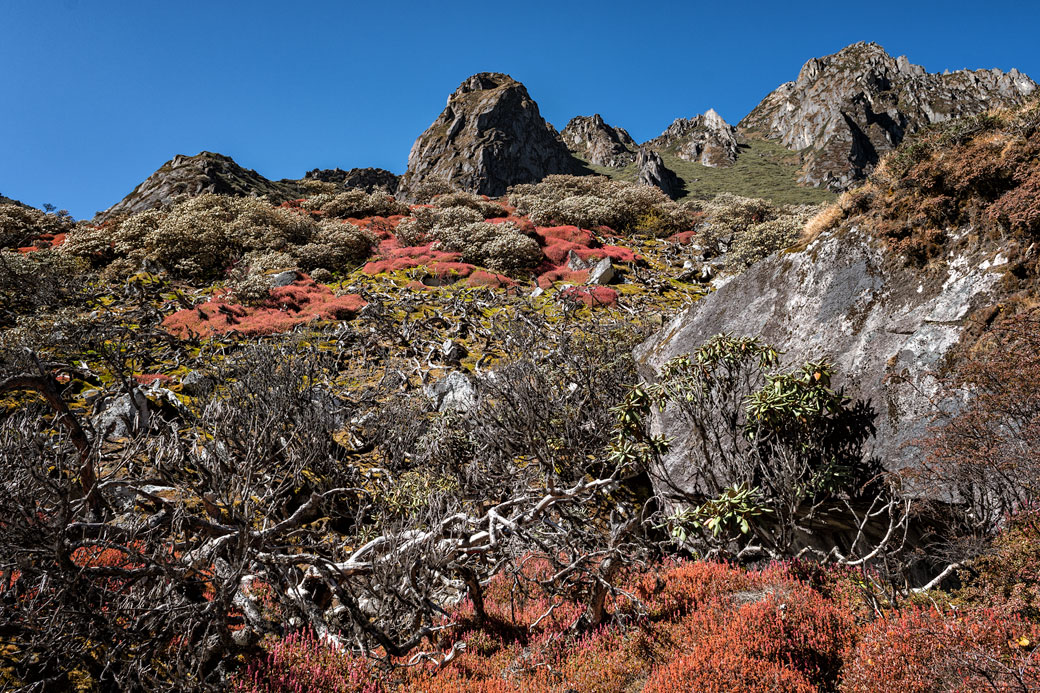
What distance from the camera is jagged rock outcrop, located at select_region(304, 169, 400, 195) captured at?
87938 mm

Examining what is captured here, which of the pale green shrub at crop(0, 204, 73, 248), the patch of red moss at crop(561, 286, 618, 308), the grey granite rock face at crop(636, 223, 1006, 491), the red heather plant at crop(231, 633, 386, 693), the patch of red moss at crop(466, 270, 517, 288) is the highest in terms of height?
the pale green shrub at crop(0, 204, 73, 248)

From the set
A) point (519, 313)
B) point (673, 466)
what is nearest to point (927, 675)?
point (673, 466)

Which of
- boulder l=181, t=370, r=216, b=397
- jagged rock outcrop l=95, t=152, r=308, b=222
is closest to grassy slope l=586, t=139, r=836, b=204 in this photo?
jagged rock outcrop l=95, t=152, r=308, b=222

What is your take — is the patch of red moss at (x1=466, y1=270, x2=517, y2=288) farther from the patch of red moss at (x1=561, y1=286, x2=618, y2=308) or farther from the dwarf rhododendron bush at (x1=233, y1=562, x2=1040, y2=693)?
the dwarf rhododendron bush at (x1=233, y1=562, x2=1040, y2=693)

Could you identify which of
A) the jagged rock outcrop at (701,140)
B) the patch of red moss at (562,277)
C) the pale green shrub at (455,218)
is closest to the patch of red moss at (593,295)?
the patch of red moss at (562,277)

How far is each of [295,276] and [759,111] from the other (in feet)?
547

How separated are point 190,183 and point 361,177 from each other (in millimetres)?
44688

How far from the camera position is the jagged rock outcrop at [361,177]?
3462 inches

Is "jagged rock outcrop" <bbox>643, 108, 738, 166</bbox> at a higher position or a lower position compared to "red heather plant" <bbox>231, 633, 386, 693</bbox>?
higher

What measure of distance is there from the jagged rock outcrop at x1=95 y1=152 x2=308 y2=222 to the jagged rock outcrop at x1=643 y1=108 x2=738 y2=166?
104 metres

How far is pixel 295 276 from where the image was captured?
21.9 meters

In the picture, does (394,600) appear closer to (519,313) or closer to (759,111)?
(519,313)

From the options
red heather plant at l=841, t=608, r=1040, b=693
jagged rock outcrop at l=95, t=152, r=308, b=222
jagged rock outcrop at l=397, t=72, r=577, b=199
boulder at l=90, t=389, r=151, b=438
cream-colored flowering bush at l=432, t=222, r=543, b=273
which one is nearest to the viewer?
red heather plant at l=841, t=608, r=1040, b=693

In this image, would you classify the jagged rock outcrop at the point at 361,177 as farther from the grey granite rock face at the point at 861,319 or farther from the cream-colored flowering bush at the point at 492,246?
the grey granite rock face at the point at 861,319
